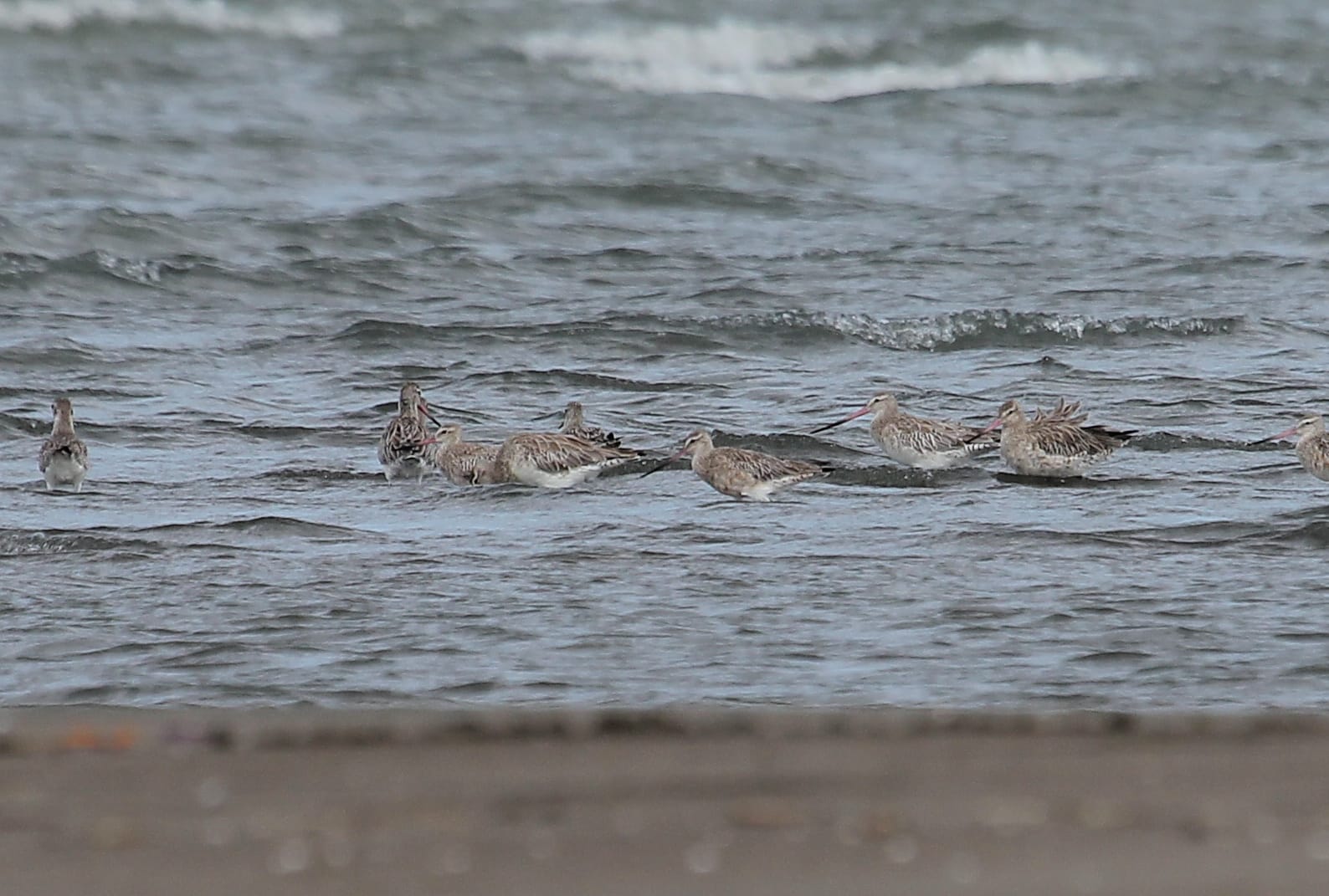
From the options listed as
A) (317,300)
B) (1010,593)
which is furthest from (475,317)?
(1010,593)

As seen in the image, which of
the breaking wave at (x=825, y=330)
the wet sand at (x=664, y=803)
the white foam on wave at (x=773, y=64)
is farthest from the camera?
the white foam on wave at (x=773, y=64)

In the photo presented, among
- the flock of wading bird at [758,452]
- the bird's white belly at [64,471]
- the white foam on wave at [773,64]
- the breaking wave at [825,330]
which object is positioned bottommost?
the bird's white belly at [64,471]

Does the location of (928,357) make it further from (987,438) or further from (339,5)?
(339,5)

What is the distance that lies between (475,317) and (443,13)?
2143 centimetres

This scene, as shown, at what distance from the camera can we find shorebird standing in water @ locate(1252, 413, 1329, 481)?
1070cm

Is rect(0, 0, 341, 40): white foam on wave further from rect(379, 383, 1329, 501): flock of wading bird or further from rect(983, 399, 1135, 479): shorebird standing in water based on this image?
rect(983, 399, 1135, 479): shorebird standing in water

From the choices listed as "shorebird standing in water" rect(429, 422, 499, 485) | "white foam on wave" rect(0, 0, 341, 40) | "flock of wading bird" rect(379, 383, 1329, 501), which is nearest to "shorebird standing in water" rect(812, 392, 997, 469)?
"flock of wading bird" rect(379, 383, 1329, 501)

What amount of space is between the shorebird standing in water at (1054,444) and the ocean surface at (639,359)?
18cm

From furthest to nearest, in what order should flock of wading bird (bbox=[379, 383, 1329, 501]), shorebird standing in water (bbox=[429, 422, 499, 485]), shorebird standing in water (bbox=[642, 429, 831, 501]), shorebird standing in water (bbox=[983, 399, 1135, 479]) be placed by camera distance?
shorebird standing in water (bbox=[429, 422, 499, 485]), shorebird standing in water (bbox=[983, 399, 1135, 479]), flock of wading bird (bbox=[379, 383, 1329, 501]), shorebird standing in water (bbox=[642, 429, 831, 501])

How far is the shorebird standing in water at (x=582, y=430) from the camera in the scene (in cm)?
1151

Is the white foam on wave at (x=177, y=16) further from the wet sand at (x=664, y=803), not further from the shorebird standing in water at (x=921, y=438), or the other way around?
the wet sand at (x=664, y=803)

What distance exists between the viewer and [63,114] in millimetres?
26391

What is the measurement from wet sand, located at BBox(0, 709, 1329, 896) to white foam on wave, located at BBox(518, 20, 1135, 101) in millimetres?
27550

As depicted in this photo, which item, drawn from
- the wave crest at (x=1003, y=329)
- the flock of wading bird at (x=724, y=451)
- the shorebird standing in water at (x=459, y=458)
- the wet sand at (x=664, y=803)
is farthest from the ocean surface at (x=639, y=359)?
the wet sand at (x=664, y=803)
